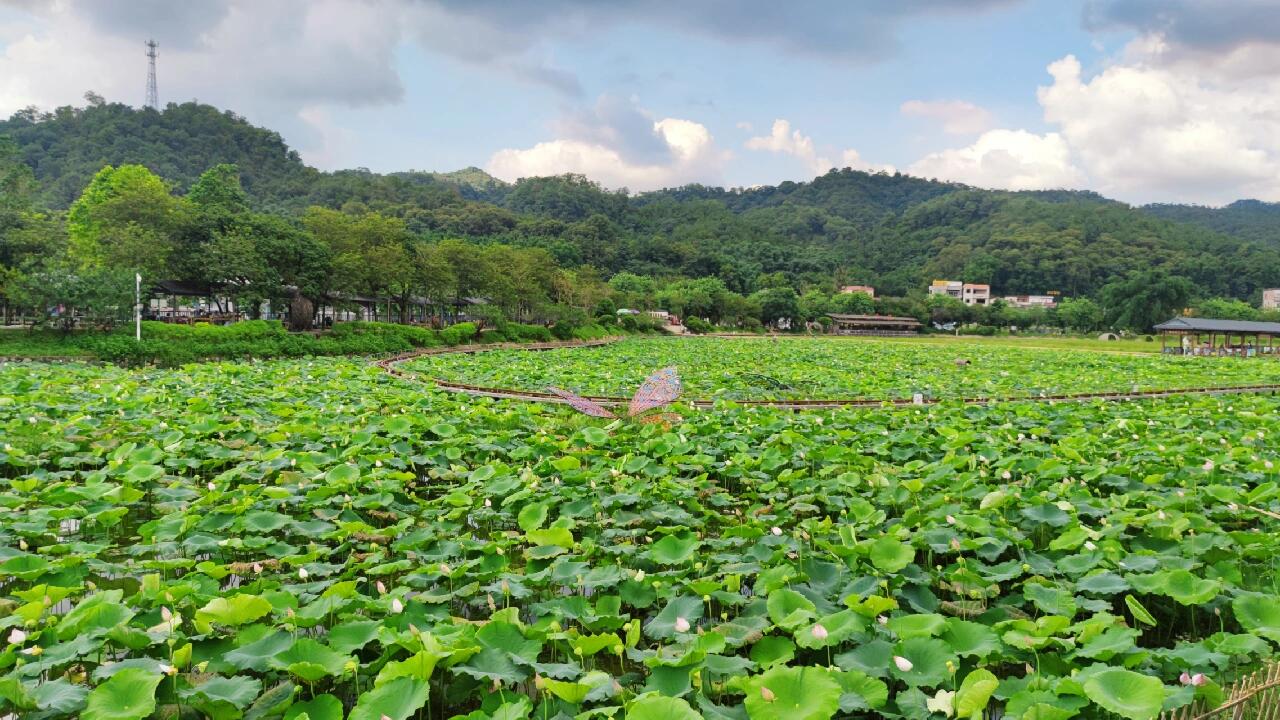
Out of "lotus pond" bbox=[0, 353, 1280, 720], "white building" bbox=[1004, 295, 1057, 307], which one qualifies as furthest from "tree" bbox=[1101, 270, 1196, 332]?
"lotus pond" bbox=[0, 353, 1280, 720]

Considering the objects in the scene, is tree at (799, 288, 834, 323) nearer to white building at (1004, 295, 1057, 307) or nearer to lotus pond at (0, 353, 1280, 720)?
white building at (1004, 295, 1057, 307)

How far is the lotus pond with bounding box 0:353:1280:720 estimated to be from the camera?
7.34 ft

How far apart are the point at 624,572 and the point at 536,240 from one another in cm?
6214

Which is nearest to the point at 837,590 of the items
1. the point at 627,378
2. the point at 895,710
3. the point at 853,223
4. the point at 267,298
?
the point at 895,710

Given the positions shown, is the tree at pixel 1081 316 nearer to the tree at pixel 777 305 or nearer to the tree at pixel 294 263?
the tree at pixel 777 305

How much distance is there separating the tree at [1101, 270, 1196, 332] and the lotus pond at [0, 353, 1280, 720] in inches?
1954

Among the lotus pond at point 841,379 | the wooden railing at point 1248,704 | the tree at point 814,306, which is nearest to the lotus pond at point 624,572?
the wooden railing at point 1248,704

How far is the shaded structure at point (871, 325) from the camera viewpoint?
193ft

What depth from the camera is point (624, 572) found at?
3273mm

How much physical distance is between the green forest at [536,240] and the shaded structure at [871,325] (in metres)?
2.64

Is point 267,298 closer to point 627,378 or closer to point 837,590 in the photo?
point 627,378

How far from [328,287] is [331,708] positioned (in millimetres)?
26786

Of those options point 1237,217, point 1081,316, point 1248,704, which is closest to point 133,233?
point 1248,704

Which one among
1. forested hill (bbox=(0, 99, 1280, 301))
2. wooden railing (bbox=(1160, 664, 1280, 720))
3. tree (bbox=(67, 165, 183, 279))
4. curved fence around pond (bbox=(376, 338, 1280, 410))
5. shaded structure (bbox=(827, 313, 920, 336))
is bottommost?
wooden railing (bbox=(1160, 664, 1280, 720))
